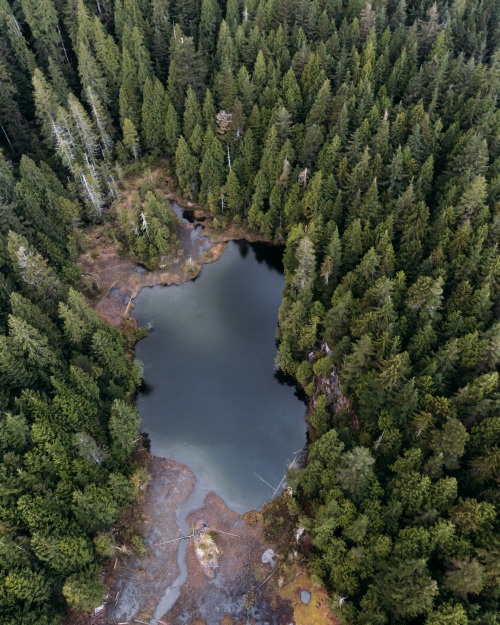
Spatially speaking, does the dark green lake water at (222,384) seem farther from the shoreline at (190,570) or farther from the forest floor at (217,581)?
the forest floor at (217,581)

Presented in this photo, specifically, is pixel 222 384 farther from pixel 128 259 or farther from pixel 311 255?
pixel 128 259

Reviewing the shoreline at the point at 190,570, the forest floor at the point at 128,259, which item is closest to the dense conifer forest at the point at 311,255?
the forest floor at the point at 128,259

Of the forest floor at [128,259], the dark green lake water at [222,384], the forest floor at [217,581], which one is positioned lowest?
the forest floor at [217,581]

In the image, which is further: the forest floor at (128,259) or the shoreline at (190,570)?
the forest floor at (128,259)

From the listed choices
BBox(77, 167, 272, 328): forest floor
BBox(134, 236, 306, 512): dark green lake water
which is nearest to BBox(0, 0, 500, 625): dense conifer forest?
BBox(77, 167, 272, 328): forest floor

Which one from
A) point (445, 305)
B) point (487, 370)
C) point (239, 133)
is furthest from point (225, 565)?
point (239, 133)

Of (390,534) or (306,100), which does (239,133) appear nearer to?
(306,100)
